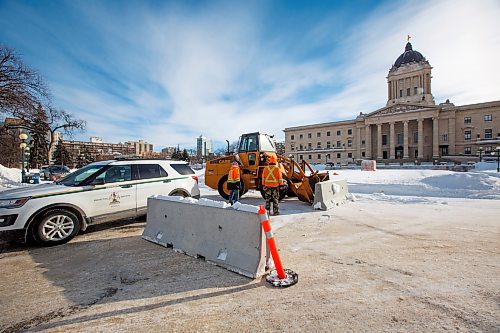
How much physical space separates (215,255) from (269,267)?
957 millimetres

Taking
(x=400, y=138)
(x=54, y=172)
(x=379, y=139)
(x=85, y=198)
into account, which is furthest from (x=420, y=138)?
(x=85, y=198)

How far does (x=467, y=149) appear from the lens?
6116 cm

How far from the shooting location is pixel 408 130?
A: 226 ft

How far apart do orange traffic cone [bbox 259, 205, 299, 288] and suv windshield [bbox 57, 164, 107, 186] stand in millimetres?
4846

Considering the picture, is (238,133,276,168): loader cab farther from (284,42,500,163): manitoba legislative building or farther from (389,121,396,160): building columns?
(389,121,396,160): building columns

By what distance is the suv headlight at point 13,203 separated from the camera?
4.71 metres

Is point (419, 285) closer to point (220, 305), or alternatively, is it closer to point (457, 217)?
point (220, 305)

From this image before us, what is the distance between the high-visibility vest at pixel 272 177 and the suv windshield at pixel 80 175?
4.50 metres

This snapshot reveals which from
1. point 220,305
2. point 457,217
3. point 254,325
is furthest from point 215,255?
point 457,217

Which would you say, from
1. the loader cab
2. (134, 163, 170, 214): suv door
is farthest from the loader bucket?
(134, 163, 170, 214): suv door

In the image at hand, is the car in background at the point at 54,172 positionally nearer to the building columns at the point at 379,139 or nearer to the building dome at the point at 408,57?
the building columns at the point at 379,139

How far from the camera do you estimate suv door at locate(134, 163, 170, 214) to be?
6633 millimetres

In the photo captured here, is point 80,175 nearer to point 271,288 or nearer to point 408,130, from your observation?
point 271,288

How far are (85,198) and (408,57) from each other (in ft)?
334
